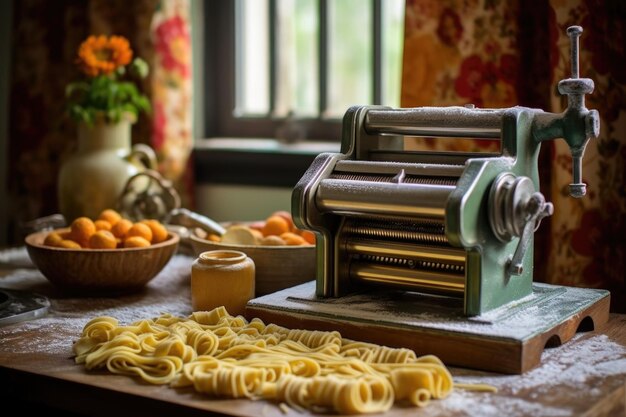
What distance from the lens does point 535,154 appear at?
1.59 m

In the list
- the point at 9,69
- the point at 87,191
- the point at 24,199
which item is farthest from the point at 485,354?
the point at 9,69

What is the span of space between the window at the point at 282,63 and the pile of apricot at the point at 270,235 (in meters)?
0.88

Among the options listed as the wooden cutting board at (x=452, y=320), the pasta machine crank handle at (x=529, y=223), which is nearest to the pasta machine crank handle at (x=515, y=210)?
the pasta machine crank handle at (x=529, y=223)

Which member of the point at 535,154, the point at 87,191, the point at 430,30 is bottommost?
the point at 87,191

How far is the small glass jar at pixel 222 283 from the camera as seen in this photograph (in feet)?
5.62

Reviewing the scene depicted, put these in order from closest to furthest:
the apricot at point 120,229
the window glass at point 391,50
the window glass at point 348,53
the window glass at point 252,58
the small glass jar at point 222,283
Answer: the small glass jar at point 222,283 → the apricot at point 120,229 → the window glass at point 391,50 → the window glass at point 348,53 → the window glass at point 252,58

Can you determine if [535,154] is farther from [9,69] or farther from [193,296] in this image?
[9,69]

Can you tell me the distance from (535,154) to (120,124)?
127 centimetres

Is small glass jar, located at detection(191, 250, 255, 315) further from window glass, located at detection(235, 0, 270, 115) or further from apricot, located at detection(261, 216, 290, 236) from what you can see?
window glass, located at detection(235, 0, 270, 115)

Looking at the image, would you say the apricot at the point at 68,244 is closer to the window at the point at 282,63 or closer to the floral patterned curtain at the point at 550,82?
the floral patterned curtain at the point at 550,82

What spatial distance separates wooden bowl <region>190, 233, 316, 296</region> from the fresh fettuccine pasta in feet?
0.90

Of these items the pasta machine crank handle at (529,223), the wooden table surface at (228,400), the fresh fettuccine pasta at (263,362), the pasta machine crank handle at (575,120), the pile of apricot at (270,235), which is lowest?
the wooden table surface at (228,400)

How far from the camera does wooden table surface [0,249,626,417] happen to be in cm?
127

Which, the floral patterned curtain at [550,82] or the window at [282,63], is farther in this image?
the window at [282,63]
